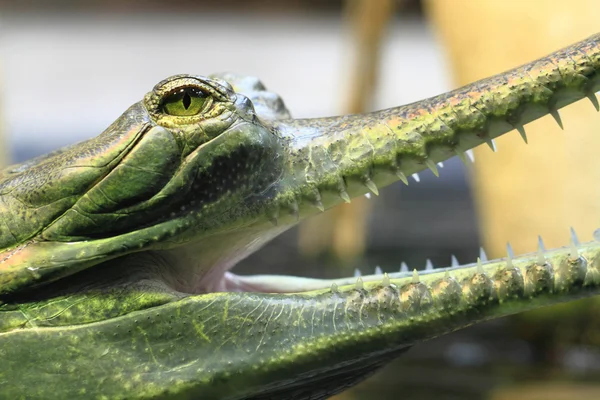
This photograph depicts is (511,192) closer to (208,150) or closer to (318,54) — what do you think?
(208,150)

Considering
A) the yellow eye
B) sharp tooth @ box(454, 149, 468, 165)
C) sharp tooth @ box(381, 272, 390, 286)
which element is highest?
the yellow eye

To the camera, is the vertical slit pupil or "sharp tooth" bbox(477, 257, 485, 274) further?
→ the vertical slit pupil

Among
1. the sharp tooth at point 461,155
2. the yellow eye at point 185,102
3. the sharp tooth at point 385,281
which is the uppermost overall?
the yellow eye at point 185,102

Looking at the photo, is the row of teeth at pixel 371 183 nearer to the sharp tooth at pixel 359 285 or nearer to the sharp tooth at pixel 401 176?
the sharp tooth at pixel 401 176

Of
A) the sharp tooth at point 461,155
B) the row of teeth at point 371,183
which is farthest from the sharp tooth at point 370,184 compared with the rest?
the sharp tooth at point 461,155

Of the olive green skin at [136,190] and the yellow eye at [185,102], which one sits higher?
the yellow eye at [185,102]

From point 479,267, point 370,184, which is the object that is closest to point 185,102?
point 370,184

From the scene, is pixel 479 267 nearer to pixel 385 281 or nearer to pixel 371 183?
pixel 385 281

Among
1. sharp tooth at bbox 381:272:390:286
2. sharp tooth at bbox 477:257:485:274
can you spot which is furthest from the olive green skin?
sharp tooth at bbox 477:257:485:274

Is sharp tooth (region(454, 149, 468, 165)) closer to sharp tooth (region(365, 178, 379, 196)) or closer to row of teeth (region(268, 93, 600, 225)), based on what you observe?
row of teeth (region(268, 93, 600, 225))
